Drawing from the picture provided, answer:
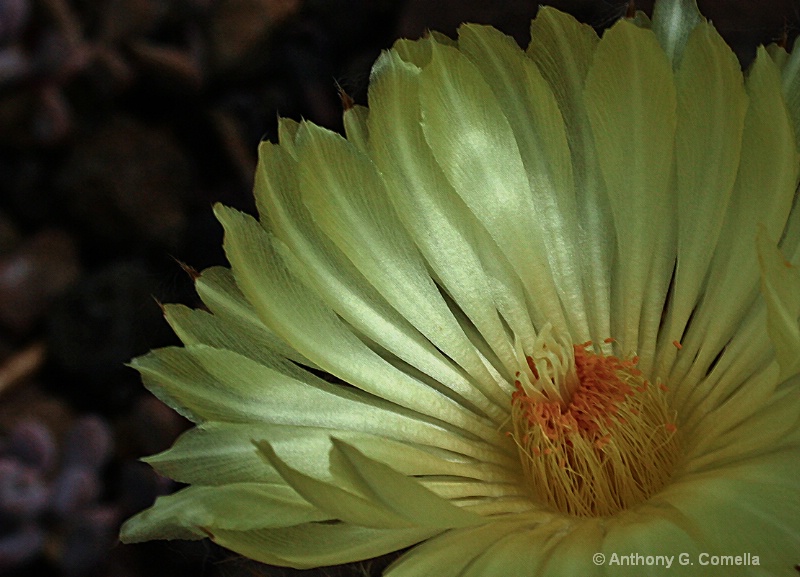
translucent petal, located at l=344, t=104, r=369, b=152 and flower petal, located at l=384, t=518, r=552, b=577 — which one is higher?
translucent petal, located at l=344, t=104, r=369, b=152

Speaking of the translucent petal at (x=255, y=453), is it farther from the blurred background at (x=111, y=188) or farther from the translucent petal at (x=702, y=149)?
the blurred background at (x=111, y=188)

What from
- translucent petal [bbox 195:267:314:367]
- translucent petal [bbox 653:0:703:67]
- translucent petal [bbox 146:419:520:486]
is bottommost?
translucent petal [bbox 146:419:520:486]

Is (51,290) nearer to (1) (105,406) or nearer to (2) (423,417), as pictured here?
(1) (105,406)

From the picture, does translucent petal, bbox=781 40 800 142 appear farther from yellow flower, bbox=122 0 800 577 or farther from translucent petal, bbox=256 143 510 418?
translucent petal, bbox=256 143 510 418

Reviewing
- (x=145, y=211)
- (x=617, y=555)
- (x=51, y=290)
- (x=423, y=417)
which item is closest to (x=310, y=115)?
(x=145, y=211)

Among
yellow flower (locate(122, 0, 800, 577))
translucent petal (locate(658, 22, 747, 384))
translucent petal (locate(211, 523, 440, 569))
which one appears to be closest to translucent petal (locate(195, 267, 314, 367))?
yellow flower (locate(122, 0, 800, 577))
